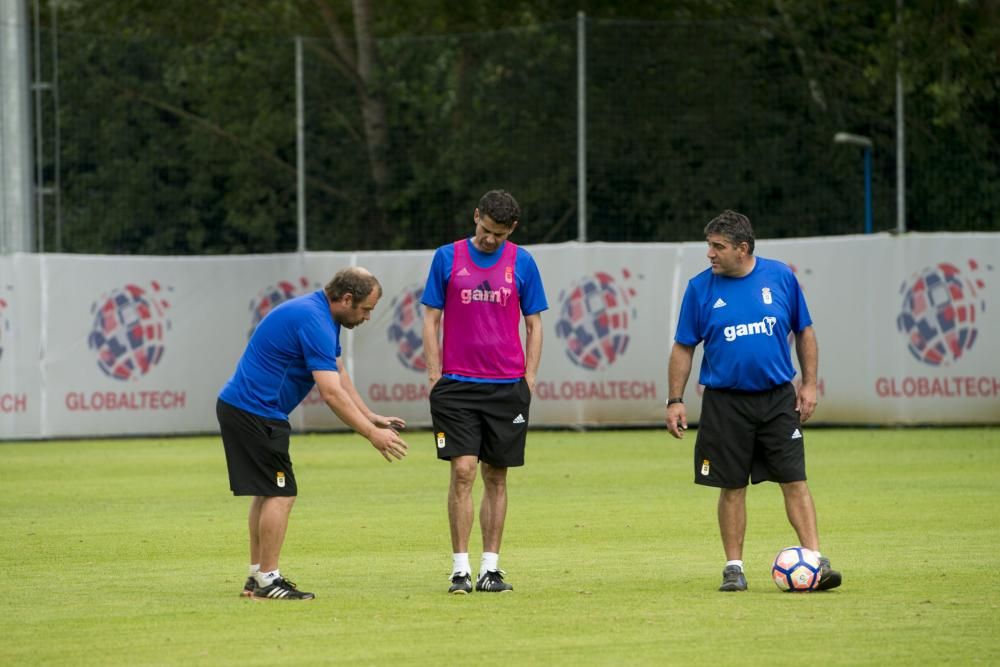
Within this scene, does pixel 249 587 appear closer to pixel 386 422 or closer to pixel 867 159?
pixel 386 422

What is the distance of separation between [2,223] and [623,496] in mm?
12746

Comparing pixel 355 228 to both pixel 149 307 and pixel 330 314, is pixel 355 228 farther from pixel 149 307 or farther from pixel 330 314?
pixel 330 314

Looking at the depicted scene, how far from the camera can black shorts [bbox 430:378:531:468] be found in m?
10.4

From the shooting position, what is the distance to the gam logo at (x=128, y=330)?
24.6 meters

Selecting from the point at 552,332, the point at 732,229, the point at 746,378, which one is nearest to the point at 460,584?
the point at 746,378

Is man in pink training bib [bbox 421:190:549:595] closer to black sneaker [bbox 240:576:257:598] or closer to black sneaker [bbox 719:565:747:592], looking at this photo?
black sneaker [bbox 240:576:257:598]

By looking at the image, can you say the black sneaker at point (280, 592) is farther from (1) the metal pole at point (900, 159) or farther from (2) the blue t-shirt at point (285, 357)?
(1) the metal pole at point (900, 159)

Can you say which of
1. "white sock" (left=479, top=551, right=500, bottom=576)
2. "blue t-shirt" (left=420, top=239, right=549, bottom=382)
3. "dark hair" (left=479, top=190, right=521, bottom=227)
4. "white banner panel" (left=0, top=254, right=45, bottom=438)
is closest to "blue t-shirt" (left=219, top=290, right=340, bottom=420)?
"blue t-shirt" (left=420, top=239, right=549, bottom=382)

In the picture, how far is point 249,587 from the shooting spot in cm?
1014

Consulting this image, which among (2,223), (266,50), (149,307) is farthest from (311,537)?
(266,50)

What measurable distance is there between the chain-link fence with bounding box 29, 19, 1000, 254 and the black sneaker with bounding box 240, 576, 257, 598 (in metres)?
16.5

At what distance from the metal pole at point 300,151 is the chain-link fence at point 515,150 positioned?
13cm

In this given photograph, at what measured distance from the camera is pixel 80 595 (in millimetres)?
10273

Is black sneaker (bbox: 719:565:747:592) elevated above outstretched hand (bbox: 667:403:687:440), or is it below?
below
